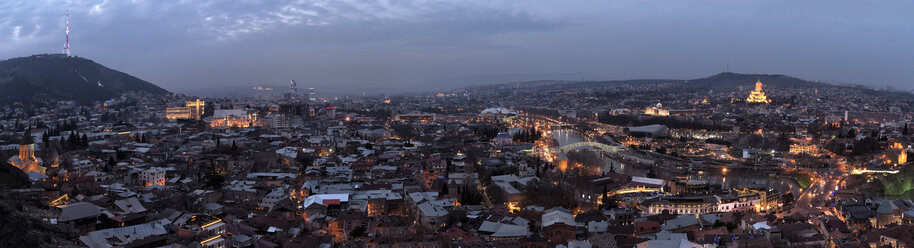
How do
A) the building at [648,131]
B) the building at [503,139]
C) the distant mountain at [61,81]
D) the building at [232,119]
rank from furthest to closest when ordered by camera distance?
the distant mountain at [61,81], the building at [232,119], the building at [648,131], the building at [503,139]

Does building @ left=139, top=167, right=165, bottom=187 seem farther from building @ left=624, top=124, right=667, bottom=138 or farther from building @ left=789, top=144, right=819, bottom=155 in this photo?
building @ left=624, top=124, right=667, bottom=138

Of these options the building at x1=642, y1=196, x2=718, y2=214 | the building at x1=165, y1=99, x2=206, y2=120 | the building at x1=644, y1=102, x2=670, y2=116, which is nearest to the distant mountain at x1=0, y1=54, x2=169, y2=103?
the building at x1=165, y1=99, x2=206, y2=120

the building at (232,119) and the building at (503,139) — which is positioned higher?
the building at (232,119)

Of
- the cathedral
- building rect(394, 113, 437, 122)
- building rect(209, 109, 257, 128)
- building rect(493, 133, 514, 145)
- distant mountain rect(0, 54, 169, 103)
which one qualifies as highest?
distant mountain rect(0, 54, 169, 103)

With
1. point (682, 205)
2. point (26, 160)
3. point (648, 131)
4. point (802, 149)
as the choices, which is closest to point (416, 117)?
point (648, 131)

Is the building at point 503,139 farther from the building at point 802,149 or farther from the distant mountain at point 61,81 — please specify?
the distant mountain at point 61,81

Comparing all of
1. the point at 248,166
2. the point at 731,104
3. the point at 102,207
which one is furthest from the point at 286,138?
the point at 731,104

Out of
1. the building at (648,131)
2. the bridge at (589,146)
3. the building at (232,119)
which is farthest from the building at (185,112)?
the building at (648,131)

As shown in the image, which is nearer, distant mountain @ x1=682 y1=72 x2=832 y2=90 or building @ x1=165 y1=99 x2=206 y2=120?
building @ x1=165 y1=99 x2=206 y2=120
